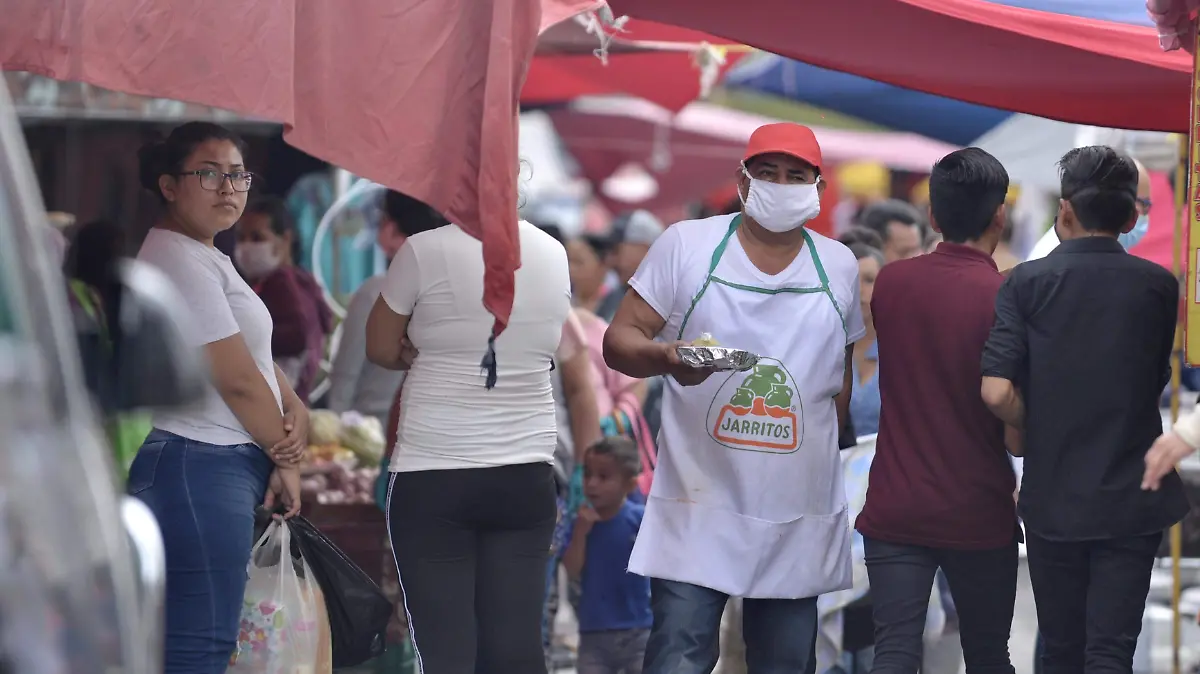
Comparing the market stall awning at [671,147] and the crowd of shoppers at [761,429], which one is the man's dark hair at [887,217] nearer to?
the crowd of shoppers at [761,429]

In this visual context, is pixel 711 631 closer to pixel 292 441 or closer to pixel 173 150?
pixel 292 441

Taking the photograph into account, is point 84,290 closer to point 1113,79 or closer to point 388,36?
point 388,36

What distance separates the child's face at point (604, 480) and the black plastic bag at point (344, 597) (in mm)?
1356

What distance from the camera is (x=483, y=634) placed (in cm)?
501

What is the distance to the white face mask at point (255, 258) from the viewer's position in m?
7.49

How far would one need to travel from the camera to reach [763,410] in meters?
4.81

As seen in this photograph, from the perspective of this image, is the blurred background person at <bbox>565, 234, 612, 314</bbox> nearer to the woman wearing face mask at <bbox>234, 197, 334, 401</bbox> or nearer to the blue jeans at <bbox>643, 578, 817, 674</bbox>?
the woman wearing face mask at <bbox>234, 197, 334, 401</bbox>

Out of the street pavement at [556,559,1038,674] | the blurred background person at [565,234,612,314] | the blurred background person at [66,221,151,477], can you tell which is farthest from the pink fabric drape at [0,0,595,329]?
the blurred background person at [565,234,612,314]

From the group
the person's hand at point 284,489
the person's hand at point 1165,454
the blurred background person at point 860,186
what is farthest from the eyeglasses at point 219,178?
the blurred background person at point 860,186

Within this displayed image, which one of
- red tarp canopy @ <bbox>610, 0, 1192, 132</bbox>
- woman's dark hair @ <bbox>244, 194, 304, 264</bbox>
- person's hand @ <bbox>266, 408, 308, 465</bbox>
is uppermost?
red tarp canopy @ <bbox>610, 0, 1192, 132</bbox>

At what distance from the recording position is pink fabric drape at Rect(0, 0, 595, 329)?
383 centimetres

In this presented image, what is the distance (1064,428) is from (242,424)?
2.28 m

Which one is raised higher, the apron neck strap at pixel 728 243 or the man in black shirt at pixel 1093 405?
the apron neck strap at pixel 728 243

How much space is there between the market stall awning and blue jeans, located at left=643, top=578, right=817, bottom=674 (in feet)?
60.7
